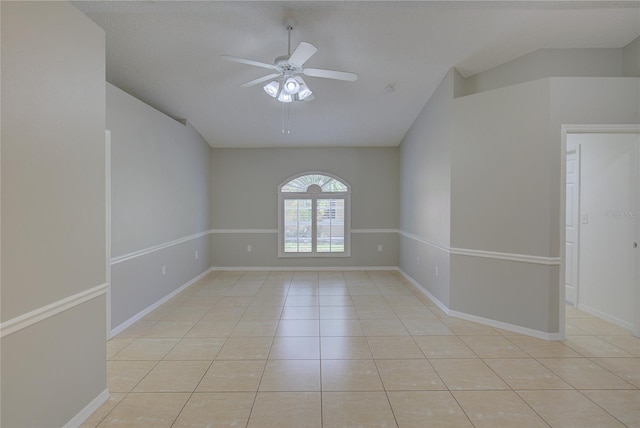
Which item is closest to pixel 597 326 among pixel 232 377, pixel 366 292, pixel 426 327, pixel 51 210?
pixel 426 327

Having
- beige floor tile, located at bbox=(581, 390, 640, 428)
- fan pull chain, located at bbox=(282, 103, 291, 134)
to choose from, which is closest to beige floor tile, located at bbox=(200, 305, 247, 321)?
fan pull chain, located at bbox=(282, 103, 291, 134)

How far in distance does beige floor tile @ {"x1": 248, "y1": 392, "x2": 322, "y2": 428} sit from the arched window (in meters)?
4.14

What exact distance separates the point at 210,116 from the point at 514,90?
4.16 metres

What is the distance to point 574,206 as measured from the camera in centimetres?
403

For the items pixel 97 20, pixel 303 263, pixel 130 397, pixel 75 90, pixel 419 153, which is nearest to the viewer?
pixel 75 90

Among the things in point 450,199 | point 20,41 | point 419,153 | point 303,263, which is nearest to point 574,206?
point 450,199

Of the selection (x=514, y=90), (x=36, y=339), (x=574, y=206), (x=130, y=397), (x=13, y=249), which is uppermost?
(x=514, y=90)

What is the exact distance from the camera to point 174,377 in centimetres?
244

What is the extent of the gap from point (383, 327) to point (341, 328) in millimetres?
465

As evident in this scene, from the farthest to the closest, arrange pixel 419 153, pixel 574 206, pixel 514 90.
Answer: pixel 419 153, pixel 574 206, pixel 514 90

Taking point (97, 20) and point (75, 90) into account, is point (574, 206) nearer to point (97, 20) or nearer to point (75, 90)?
point (75, 90)

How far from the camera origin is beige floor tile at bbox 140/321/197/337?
325 cm

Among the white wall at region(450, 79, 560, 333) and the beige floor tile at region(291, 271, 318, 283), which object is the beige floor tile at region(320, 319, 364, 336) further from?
the beige floor tile at region(291, 271, 318, 283)

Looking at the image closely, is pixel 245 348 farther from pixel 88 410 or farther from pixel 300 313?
pixel 88 410
